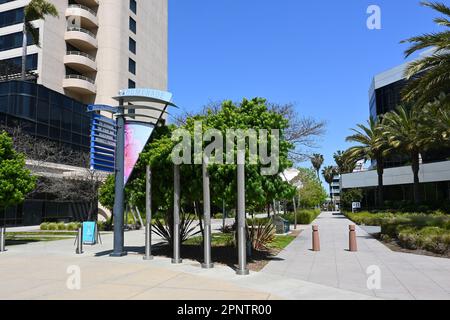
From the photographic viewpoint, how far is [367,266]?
36.1 feet

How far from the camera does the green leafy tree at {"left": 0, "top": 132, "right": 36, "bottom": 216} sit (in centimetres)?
1631

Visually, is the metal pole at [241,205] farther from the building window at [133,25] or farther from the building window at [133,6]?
the building window at [133,6]

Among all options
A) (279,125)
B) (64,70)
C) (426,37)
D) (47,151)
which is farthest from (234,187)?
(64,70)

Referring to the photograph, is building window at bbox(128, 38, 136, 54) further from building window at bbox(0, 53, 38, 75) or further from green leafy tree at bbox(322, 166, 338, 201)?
green leafy tree at bbox(322, 166, 338, 201)

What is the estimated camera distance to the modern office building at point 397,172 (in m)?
41.1

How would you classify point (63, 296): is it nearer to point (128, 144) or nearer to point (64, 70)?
point (128, 144)

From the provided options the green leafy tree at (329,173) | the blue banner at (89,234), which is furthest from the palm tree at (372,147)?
the green leafy tree at (329,173)

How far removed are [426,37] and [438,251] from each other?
778 centimetres

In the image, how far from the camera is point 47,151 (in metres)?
32.4

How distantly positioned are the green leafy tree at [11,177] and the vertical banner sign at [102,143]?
5138mm

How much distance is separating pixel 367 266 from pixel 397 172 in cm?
3830

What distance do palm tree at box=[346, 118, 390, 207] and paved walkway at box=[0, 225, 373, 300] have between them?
29.1 m

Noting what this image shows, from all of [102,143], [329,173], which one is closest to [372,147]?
[102,143]

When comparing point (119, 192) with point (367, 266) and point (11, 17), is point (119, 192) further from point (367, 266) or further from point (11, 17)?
point (11, 17)
